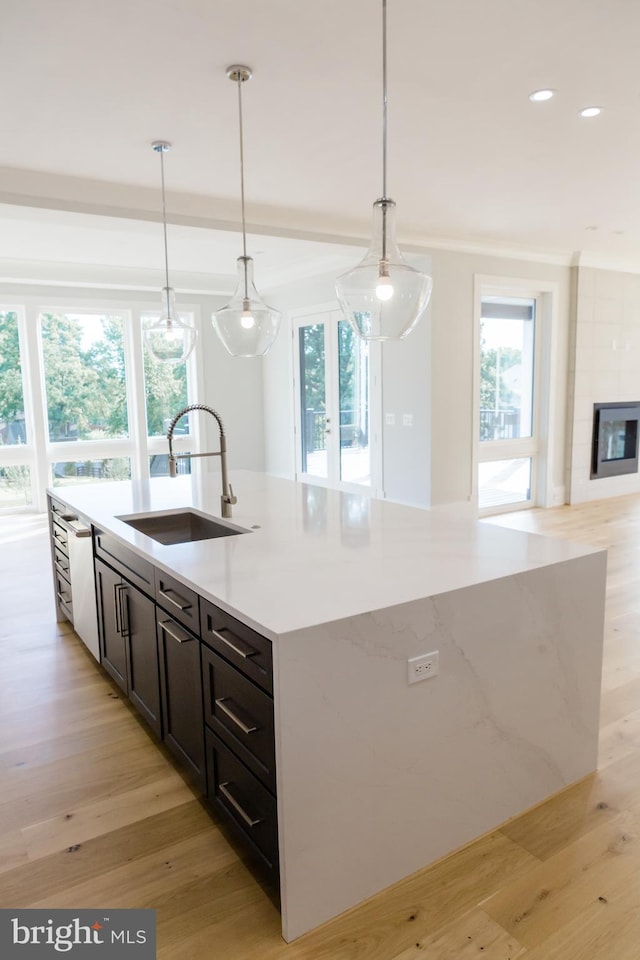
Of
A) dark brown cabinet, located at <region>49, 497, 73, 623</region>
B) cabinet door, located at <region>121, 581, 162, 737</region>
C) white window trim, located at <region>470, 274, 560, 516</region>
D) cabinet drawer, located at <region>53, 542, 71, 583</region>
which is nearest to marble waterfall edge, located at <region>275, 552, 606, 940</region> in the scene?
cabinet door, located at <region>121, 581, 162, 737</region>

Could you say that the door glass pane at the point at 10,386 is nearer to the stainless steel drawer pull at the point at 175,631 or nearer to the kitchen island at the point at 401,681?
the kitchen island at the point at 401,681

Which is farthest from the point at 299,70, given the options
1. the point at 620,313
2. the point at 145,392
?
the point at 620,313

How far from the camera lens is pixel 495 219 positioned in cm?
541

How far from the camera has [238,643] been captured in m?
1.72

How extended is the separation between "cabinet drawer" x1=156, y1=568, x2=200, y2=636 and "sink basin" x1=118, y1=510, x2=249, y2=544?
25.9 inches

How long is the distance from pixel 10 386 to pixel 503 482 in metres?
5.65

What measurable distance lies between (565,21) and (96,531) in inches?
112

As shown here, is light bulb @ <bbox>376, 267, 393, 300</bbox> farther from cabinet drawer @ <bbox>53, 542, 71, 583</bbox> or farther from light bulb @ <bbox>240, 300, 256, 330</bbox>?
cabinet drawer @ <bbox>53, 542, 71, 583</bbox>

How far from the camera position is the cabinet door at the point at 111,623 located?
8.93 feet

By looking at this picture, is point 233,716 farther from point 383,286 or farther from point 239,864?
point 383,286

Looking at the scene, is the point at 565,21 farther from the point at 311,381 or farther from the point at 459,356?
the point at 311,381

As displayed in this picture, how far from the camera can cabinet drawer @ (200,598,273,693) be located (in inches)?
62.9

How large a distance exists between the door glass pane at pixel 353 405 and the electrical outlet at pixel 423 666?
5.23 metres

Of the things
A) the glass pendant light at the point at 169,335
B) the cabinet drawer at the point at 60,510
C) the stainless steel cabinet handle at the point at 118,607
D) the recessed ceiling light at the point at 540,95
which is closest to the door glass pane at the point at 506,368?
the recessed ceiling light at the point at 540,95
